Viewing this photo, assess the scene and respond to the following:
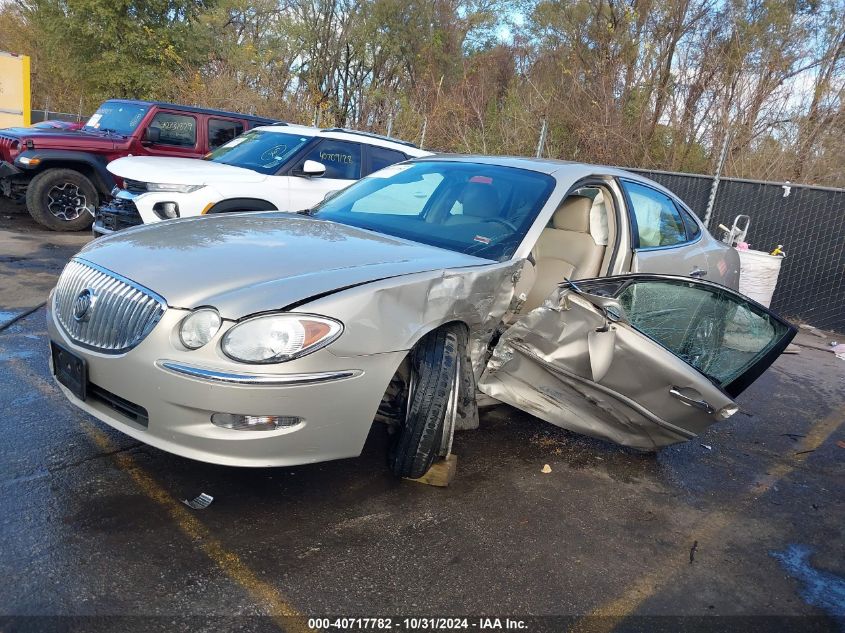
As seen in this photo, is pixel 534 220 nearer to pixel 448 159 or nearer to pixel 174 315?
pixel 448 159

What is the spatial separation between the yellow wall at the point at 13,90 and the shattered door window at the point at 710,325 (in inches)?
649

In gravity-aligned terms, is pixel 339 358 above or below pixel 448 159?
below

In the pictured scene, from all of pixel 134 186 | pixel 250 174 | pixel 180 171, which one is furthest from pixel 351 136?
pixel 134 186

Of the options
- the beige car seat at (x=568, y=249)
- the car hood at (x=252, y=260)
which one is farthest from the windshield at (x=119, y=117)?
the beige car seat at (x=568, y=249)

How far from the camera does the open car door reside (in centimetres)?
308

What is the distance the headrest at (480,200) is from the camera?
3.88m

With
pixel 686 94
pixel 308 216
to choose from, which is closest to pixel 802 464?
pixel 308 216

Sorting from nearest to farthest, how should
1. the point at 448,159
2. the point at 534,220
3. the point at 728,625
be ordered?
the point at 728,625, the point at 534,220, the point at 448,159

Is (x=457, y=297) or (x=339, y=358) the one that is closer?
(x=339, y=358)

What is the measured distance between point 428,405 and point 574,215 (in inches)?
81.8

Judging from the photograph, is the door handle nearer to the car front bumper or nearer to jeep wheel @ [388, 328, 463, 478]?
jeep wheel @ [388, 328, 463, 478]

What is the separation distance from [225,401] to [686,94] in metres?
13.0

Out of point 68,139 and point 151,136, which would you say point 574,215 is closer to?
point 151,136

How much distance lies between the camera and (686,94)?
42.8ft
